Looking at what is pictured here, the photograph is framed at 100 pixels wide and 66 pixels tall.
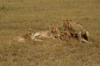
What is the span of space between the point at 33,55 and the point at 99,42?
2.67m

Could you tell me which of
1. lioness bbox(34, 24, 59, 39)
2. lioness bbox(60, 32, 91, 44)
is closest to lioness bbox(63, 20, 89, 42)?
lioness bbox(60, 32, 91, 44)

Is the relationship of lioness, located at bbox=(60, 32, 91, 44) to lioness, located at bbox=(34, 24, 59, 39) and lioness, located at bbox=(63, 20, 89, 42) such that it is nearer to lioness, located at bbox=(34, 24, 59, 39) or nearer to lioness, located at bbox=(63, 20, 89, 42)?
lioness, located at bbox=(63, 20, 89, 42)

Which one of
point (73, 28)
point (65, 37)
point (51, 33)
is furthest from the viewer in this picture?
point (51, 33)

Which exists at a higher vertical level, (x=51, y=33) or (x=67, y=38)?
(x=67, y=38)

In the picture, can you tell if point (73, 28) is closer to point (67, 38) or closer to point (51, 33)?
point (67, 38)

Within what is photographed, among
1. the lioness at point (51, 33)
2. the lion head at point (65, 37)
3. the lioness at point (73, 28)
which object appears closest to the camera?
the lioness at point (73, 28)

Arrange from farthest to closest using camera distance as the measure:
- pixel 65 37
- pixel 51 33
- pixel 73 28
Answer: pixel 51 33, pixel 65 37, pixel 73 28

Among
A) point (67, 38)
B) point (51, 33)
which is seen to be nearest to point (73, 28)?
point (67, 38)

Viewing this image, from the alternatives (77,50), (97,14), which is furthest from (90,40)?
(97,14)

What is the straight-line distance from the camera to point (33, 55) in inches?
208

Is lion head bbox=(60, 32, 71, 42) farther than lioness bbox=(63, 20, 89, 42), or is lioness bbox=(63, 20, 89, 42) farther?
lion head bbox=(60, 32, 71, 42)

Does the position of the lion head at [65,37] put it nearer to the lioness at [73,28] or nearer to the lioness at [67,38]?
the lioness at [67,38]

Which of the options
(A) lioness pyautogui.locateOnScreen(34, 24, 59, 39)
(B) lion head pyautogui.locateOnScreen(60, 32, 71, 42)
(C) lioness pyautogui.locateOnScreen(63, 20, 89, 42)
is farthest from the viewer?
(A) lioness pyautogui.locateOnScreen(34, 24, 59, 39)

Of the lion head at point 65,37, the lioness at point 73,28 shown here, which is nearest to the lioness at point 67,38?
the lion head at point 65,37
